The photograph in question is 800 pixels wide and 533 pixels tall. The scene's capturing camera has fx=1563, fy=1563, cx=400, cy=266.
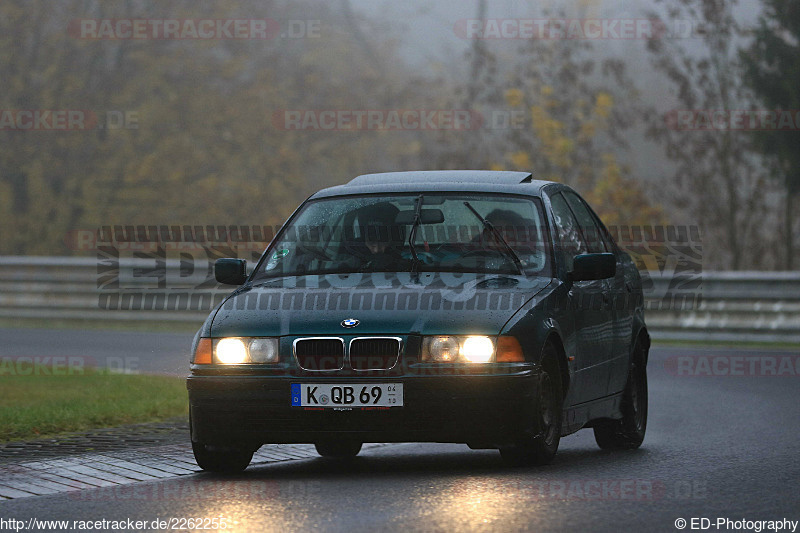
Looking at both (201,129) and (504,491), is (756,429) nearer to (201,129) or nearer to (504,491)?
(504,491)

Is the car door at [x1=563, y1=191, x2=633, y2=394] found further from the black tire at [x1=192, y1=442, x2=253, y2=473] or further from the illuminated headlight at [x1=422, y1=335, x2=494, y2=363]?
the black tire at [x1=192, y1=442, x2=253, y2=473]

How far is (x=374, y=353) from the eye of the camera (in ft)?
27.9

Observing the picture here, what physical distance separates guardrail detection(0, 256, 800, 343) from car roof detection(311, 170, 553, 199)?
13.8 metres

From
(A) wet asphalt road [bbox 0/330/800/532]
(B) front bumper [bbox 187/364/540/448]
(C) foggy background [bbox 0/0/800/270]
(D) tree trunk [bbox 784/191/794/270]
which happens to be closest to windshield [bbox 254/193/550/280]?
(B) front bumper [bbox 187/364/540/448]

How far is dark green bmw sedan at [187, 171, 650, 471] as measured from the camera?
27.8ft

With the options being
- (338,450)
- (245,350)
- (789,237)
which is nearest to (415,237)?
(245,350)

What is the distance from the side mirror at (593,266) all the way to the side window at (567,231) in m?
0.32

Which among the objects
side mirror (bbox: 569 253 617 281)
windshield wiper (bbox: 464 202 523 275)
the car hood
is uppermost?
windshield wiper (bbox: 464 202 523 275)

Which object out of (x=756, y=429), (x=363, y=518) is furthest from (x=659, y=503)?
(x=756, y=429)

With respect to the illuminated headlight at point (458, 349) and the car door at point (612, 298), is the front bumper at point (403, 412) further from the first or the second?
the car door at point (612, 298)

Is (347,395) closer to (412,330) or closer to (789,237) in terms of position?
(412,330)

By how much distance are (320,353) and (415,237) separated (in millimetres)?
1369

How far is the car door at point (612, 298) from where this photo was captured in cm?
1043

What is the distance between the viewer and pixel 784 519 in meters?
7.06
